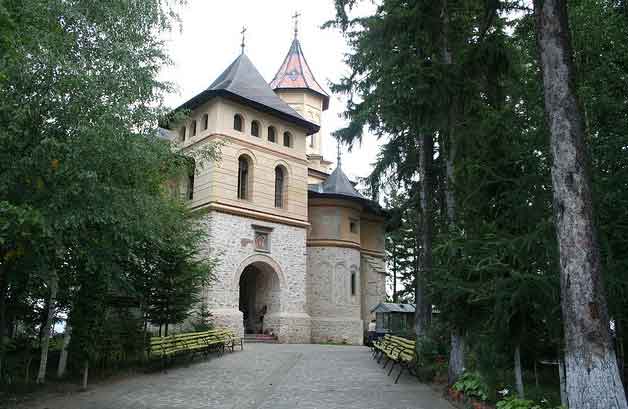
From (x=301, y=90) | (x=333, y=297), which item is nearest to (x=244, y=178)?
(x=333, y=297)

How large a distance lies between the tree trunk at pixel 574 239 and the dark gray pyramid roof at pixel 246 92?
1790 centimetres

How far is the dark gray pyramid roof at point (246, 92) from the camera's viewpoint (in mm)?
23438

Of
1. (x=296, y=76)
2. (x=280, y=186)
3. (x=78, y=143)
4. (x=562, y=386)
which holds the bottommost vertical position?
(x=562, y=386)

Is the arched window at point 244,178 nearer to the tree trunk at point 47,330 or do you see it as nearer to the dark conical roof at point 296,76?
the dark conical roof at point 296,76

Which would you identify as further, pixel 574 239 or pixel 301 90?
pixel 301 90

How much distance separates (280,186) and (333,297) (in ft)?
19.8

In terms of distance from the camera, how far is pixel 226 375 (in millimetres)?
12008

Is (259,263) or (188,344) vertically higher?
(259,263)

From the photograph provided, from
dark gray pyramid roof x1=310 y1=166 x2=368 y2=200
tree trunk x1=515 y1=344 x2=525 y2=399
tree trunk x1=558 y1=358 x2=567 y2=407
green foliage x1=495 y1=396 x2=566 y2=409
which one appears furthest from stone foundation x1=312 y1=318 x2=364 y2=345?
tree trunk x1=558 y1=358 x2=567 y2=407

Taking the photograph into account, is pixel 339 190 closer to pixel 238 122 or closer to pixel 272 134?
pixel 272 134

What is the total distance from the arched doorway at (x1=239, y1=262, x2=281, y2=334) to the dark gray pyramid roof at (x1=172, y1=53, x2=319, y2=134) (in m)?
7.14

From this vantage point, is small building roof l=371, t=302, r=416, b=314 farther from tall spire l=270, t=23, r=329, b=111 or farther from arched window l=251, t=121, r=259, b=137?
tall spire l=270, t=23, r=329, b=111

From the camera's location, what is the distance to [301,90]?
35.3 m

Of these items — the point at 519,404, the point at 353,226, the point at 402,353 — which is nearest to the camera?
the point at 519,404
